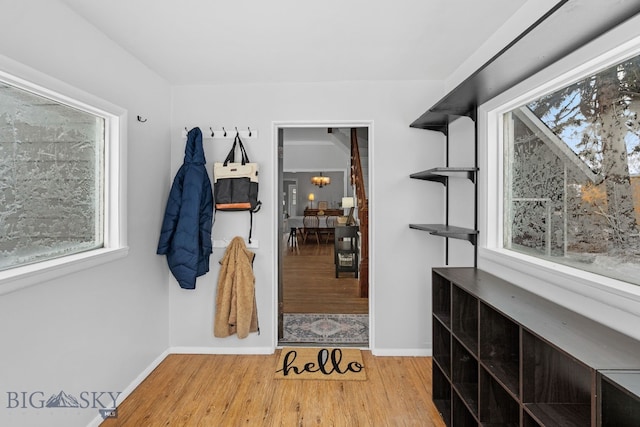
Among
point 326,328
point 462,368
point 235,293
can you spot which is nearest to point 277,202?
point 235,293

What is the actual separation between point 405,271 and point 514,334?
4.08 feet

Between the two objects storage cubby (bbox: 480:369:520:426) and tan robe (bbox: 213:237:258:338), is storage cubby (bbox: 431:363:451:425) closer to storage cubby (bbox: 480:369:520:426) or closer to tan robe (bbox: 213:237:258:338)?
storage cubby (bbox: 480:369:520:426)

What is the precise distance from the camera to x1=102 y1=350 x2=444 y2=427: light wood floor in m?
2.00

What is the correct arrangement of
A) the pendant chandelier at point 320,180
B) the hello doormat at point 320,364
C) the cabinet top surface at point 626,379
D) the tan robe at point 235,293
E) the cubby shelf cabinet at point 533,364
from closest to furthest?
the cabinet top surface at point 626,379, the cubby shelf cabinet at point 533,364, the hello doormat at point 320,364, the tan robe at point 235,293, the pendant chandelier at point 320,180

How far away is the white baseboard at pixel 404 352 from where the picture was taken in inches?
110

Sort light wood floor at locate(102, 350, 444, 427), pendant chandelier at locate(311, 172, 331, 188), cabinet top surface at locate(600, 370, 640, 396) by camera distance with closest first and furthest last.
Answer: cabinet top surface at locate(600, 370, 640, 396)
light wood floor at locate(102, 350, 444, 427)
pendant chandelier at locate(311, 172, 331, 188)

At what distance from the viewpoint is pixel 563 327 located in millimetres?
1222

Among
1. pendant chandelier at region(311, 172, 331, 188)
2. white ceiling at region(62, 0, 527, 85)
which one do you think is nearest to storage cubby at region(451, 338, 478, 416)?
white ceiling at region(62, 0, 527, 85)

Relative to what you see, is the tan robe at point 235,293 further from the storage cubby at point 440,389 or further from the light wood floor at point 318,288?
the storage cubby at point 440,389

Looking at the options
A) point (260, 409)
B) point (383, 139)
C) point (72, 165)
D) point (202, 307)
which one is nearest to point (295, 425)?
point (260, 409)

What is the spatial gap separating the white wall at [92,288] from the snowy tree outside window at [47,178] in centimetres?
17

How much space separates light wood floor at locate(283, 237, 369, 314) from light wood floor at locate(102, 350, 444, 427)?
129 cm

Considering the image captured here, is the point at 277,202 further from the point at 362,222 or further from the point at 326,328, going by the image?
the point at 362,222

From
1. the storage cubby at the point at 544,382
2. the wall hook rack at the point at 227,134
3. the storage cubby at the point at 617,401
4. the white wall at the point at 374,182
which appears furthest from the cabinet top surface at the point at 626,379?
the wall hook rack at the point at 227,134
